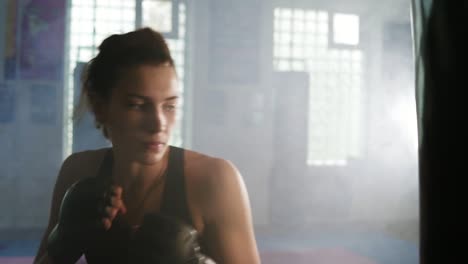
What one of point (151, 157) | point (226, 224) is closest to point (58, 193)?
point (151, 157)

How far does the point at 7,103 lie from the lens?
1473mm

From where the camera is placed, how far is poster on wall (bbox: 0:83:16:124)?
4.79 feet

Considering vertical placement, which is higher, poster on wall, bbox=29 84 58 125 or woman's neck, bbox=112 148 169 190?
poster on wall, bbox=29 84 58 125

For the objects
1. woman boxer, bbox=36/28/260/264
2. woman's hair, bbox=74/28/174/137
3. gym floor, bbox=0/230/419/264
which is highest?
woman's hair, bbox=74/28/174/137

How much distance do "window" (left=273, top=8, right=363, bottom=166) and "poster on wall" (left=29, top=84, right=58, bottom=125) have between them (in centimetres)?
87

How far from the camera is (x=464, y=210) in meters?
1.06

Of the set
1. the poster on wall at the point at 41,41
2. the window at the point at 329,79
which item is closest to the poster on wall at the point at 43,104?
the poster on wall at the point at 41,41

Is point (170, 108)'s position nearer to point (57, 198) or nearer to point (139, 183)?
point (139, 183)

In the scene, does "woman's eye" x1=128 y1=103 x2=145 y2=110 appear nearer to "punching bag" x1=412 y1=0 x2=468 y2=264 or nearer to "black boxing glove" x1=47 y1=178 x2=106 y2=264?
"black boxing glove" x1=47 y1=178 x2=106 y2=264

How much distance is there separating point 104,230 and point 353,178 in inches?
40.2

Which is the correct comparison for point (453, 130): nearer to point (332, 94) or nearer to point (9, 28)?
point (332, 94)

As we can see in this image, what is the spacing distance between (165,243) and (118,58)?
530mm

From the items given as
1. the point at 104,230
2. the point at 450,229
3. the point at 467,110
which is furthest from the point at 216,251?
the point at 467,110

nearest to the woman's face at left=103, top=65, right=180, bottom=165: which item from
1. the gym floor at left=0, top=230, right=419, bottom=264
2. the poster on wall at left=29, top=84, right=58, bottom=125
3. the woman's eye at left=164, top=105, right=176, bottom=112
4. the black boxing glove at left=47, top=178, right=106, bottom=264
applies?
the woman's eye at left=164, top=105, right=176, bottom=112
